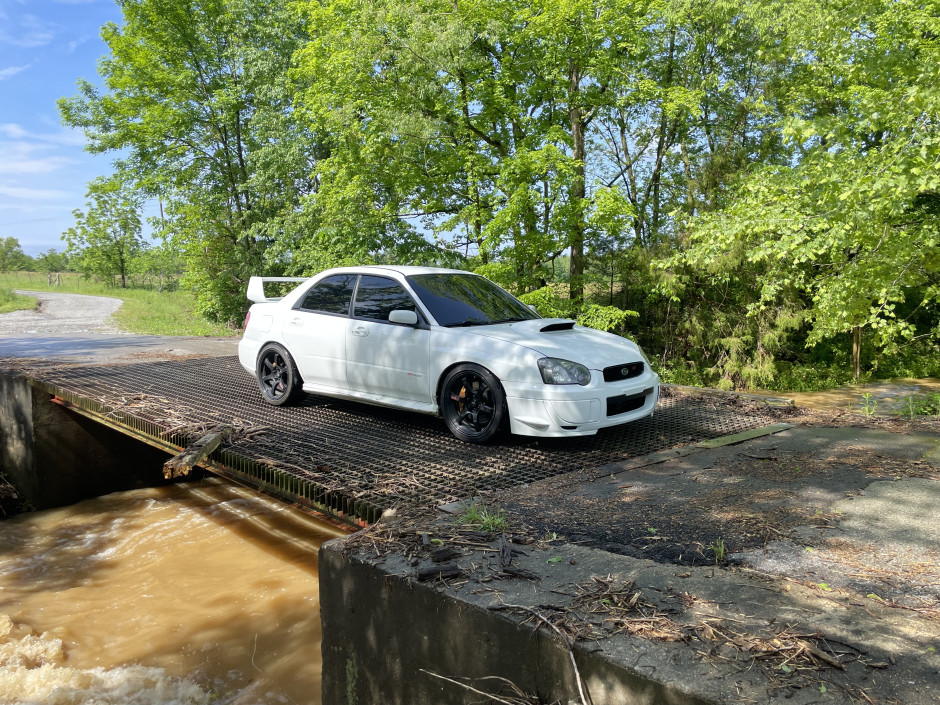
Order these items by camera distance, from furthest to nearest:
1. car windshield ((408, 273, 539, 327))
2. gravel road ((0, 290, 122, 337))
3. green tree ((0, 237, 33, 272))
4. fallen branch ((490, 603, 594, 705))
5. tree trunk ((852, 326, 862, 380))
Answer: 1. green tree ((0, 237, 33, 272))
2. gravel road ((0, 290, 122, 337))
3. tree trunk ((852, 326, 862, 380))
4. car windshield ((408, 273, 539, 327))
5. fallen branch ((490, 603, 594, 705))

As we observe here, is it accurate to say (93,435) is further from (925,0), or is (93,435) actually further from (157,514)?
(925,0)

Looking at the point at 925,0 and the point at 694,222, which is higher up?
the point at 925,0

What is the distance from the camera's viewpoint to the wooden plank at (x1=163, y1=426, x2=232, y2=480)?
515cm

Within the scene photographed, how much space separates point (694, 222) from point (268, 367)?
264 inches

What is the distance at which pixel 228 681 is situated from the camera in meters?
4.80

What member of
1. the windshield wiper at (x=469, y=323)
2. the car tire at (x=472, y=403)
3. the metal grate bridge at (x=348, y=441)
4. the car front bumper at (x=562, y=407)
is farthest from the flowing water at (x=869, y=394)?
the car tire at (x=472, y=403)

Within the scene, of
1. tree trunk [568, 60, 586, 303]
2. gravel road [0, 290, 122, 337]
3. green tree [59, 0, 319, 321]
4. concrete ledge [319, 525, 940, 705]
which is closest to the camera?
concrete ledge [319, 525, 940, 705]

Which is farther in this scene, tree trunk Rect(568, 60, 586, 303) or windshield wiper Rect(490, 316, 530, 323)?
tree trunk Rect(568, 60, 586, 303)

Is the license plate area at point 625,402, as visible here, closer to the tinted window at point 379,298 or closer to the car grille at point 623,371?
the car grille at point 623,371

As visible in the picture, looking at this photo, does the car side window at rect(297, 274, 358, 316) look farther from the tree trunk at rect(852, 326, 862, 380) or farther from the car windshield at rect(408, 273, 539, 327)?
the tree trunk at rect(852, 326, 862, 380)

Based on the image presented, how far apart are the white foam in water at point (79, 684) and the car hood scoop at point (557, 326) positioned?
3.82 meters

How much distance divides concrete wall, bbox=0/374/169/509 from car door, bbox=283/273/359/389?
416 centimetres

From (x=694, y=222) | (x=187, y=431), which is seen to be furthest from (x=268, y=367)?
(x=694, y=222)

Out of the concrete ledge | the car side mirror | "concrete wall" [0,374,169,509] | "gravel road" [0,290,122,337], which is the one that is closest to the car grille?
the car side mirror
